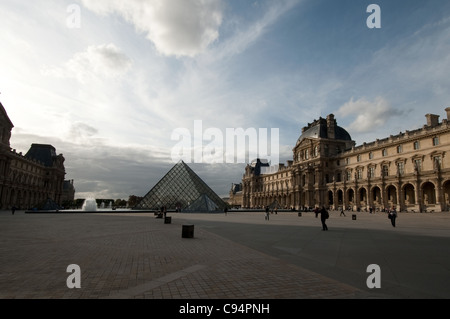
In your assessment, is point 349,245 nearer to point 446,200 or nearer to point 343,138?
point 446,200

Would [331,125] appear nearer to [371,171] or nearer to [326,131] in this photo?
[326,131]

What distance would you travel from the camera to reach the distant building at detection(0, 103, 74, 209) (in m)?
46.0

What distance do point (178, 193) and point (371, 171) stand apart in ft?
114

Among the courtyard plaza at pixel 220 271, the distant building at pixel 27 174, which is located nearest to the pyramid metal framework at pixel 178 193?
the distant building at pixel 27 174

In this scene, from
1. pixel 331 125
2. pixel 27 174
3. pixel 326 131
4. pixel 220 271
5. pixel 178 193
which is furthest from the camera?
pixel 326 131

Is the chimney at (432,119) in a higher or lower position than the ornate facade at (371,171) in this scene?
higher

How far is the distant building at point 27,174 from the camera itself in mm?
46031

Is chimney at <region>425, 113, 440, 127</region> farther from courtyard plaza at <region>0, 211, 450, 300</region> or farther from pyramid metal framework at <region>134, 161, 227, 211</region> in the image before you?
courtyard plaza at <region>0, 211, 450, 300</region>

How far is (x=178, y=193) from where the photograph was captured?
42.6 meters

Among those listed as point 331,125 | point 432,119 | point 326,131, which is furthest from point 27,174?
point 432,119

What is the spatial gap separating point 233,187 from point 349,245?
114817 mm

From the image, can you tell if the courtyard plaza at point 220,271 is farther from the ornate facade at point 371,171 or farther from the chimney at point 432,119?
the chimney at point 432,119

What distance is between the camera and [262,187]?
9169 centimetres

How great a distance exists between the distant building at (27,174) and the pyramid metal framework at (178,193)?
739 inches
